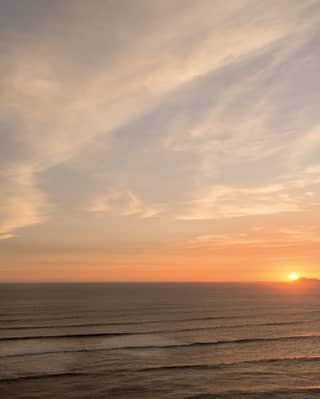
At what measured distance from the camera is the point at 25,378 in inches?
1277

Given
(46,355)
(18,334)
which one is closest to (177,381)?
(46,355)

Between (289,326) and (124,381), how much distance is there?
154ft

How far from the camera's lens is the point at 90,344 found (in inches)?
1933

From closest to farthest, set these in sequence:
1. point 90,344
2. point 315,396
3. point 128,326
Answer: point 315,396 < point 90,344 < point 128,326

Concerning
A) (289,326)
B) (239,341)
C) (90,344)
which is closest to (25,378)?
(90,344)

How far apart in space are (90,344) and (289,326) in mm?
40301

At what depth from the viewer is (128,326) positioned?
66.4 m

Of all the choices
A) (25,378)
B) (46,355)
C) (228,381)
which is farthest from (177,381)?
(46,355)

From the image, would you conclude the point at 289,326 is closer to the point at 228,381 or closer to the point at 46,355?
the point at 228,381

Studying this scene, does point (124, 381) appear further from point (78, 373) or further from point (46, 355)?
point (46, 355)

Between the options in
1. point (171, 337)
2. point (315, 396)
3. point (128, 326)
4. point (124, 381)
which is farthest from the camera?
point (128, 326)

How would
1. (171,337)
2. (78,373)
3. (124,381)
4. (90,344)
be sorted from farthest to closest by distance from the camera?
(171,337), (90,344), (78,373), (124,381)

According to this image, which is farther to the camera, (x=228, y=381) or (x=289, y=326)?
(x=289, y=326)

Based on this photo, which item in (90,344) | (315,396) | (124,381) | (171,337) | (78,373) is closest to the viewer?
(315,396)
